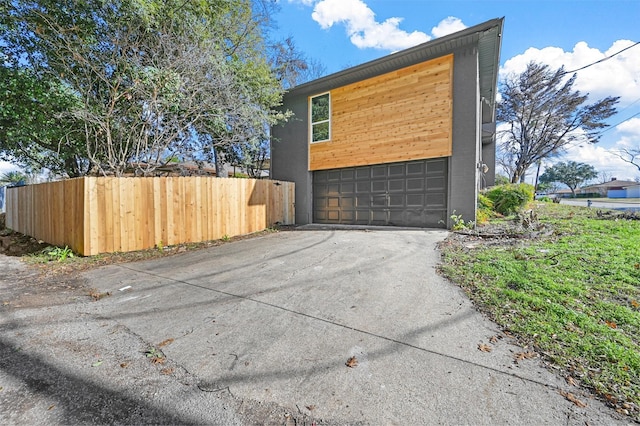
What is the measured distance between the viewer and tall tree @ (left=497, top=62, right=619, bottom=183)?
17197mm

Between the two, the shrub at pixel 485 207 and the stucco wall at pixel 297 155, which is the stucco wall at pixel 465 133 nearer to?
the shrub at pixel 485 207

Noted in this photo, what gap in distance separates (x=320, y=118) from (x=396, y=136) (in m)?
2.98

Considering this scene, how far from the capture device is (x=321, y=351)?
2.05 meters

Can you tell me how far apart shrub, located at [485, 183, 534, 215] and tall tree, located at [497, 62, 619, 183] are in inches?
470

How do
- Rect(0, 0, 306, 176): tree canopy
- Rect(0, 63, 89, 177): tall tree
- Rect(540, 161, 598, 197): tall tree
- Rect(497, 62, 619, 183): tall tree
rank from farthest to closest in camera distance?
Rect(540, 161, 598, 197): tall tree → Rect(497, 62, 619, 183): tall tree → Rect(0, 63, 89, 177): tall tree → Rect(0, 0, 306, 176): tree canopy

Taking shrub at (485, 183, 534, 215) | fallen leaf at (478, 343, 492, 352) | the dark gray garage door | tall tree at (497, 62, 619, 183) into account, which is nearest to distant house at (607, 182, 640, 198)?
tall tree at (497, 62, 619, 183)

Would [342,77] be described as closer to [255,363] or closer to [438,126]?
[438,126]

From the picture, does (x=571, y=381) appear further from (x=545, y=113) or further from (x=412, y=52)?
(x=545, y=113)

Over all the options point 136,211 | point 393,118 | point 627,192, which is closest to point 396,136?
point 393,118

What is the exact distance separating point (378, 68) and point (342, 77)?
47.0 inches

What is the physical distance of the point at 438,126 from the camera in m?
7.31

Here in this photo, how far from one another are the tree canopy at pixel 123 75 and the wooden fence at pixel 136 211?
149 cm

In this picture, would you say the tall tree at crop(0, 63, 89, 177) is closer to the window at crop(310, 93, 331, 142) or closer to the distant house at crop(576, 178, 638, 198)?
the window at crop(310, 93, 331, 142)

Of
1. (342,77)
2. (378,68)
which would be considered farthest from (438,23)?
(342,77)
